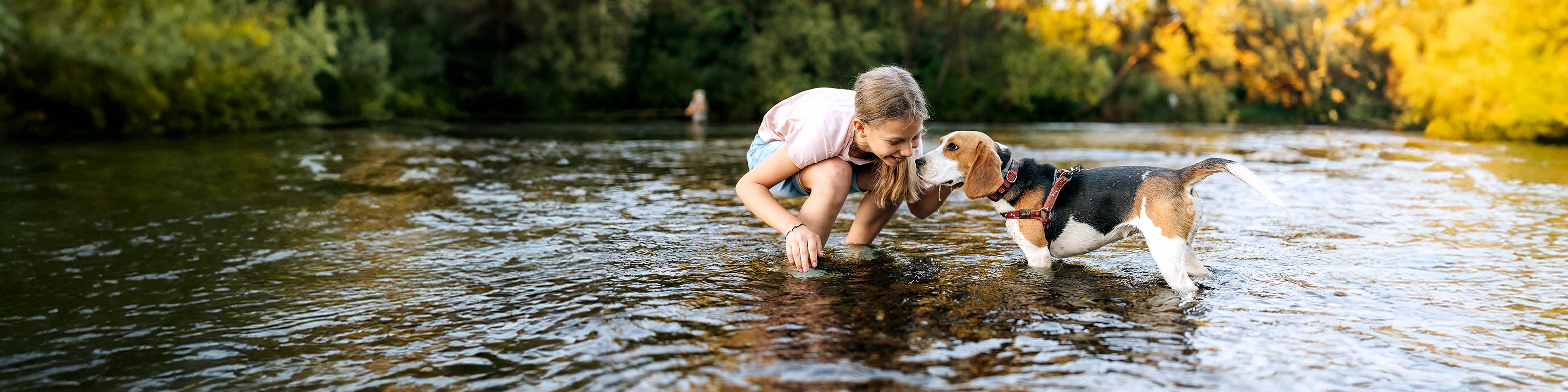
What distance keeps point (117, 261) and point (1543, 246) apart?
783 cm

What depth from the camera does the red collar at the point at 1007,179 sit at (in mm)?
4781

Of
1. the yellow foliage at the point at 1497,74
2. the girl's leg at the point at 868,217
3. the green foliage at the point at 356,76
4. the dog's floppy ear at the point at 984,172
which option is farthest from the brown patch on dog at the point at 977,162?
the green foliage at the point at 356,76

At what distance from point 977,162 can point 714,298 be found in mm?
1392

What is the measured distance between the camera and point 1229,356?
11.4 ft

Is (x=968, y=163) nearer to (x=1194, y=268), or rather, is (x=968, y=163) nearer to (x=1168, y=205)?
(x=1168, y=205)

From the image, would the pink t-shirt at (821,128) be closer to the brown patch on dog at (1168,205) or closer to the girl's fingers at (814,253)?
the girl's fingers at (814,253)

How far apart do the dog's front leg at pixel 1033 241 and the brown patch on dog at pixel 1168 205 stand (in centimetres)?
45

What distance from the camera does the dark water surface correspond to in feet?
10.9

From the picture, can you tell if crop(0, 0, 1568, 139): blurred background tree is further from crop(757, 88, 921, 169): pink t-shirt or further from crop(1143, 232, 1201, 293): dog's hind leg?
crop(1143, 232, 1201, 293): dog's hind leg

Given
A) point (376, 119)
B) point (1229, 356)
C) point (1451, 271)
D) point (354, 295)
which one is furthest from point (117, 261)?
point (376, 119)

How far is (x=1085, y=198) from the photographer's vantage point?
185 inches

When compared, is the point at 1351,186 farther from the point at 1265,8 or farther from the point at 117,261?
the point at 1265,8

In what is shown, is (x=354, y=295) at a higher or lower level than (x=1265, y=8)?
lower

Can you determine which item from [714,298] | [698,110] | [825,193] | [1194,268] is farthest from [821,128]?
[698,110]
